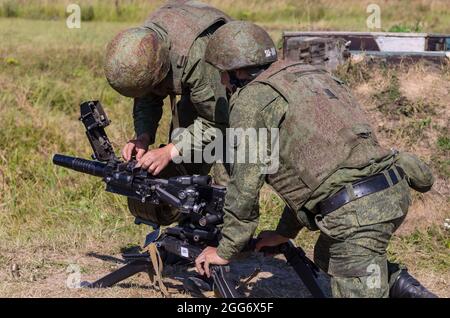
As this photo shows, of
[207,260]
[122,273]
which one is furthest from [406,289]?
[122,273]

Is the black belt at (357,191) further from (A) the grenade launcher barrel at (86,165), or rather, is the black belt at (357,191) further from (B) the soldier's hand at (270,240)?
(A) the grenade launcher barrel at (86,165)

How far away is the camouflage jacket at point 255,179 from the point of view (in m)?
4.19

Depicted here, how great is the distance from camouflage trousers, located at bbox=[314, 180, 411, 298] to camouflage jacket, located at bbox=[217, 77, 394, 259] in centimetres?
14

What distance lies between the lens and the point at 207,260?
14.7ft

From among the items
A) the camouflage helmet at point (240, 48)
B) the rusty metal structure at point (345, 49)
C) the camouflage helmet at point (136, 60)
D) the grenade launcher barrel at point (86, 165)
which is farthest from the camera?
the rusty metal structure at point (345, 49)

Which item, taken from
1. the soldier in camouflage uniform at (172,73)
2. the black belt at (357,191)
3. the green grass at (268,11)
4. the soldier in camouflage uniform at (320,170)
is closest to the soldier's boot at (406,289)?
the soldier in camouflage uniform at (320,170)

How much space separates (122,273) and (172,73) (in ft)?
4.69

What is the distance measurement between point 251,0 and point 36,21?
5.28 meters

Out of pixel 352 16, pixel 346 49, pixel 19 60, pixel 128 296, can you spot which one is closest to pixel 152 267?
pixel 128 296

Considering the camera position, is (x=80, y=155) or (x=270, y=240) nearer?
(x=270, y=240)

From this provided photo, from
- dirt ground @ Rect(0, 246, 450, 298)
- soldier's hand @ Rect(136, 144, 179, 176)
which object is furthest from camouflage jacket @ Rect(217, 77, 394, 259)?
dirt ground @ Rect(0, 246, 450, 298)

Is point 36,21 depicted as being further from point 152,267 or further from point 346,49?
point 152,267

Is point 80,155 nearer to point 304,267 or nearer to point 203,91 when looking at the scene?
point 203,91

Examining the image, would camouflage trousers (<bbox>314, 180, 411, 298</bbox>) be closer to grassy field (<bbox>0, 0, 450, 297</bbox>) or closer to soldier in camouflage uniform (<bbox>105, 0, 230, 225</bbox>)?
soldier in camouflage uniform (<bbox>105, 0, 230, 225</bbox>)
